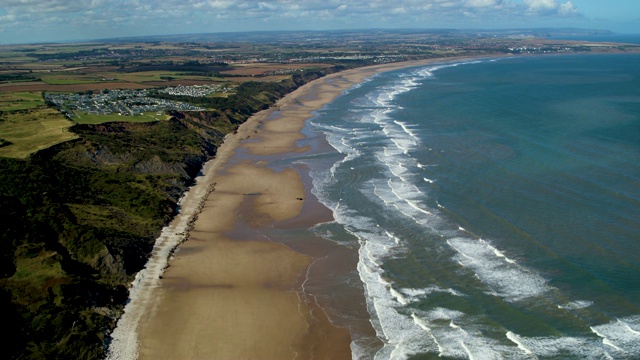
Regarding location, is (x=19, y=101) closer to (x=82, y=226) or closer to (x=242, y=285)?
(x=82, y=226)

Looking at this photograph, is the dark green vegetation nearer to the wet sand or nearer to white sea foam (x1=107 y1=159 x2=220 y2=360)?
white sea foam (x1=107 y1=159 x2=220 y2=360)

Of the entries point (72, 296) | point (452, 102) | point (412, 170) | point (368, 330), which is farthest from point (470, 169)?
point (452, 102)

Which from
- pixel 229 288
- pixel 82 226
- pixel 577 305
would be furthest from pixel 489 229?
pixel 82 226

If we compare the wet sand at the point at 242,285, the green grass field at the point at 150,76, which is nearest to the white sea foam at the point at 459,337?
the wet sand at the point at 242,285

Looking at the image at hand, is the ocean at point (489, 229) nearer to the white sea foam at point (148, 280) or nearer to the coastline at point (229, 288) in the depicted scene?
the coastline at point (229, 288)

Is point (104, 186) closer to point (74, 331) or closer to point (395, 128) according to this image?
point (74, 331)

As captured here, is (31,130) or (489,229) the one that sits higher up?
(31,130)

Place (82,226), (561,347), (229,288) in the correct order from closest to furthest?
(561,347), (229,288), (82,226)
